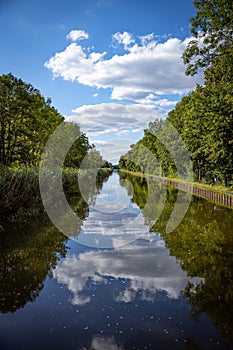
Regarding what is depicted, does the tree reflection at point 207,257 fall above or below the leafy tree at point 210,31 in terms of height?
below

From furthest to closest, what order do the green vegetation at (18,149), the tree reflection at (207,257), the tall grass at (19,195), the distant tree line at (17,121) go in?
1. the distant tree line at (17,121)
2. the green vegetation at (18,149)
3. the tall grass at (19,195)
4. the tree reflection at (207,257)

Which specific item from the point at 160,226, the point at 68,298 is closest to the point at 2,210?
the point at 160,226

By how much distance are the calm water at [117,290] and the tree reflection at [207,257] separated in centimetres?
2

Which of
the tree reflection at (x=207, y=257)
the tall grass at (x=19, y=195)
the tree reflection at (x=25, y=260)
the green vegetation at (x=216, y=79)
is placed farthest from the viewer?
the green vegetation at (x=216, y=79)

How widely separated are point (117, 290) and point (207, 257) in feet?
12.6

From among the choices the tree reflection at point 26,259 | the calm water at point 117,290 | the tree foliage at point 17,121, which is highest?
the tree foliage at point 17,121

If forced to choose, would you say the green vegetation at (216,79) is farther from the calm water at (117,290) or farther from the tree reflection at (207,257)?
the calm water at (117,290)

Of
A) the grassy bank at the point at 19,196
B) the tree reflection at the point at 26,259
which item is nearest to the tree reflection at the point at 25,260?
the tree reflection at the point at 26,259

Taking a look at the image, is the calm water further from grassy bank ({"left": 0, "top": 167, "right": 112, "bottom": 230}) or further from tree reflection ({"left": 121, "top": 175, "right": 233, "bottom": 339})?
grassy bank ({"left": 0, "top": 167, "right": 112, "bottom": 230})

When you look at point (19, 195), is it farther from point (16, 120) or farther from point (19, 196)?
point (16, 120)

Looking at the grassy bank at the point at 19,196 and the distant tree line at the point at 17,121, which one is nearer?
the grassy bank at the point at 19,196

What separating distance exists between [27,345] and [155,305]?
110 inches

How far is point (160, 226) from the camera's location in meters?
16.7

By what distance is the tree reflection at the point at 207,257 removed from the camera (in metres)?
7.01
